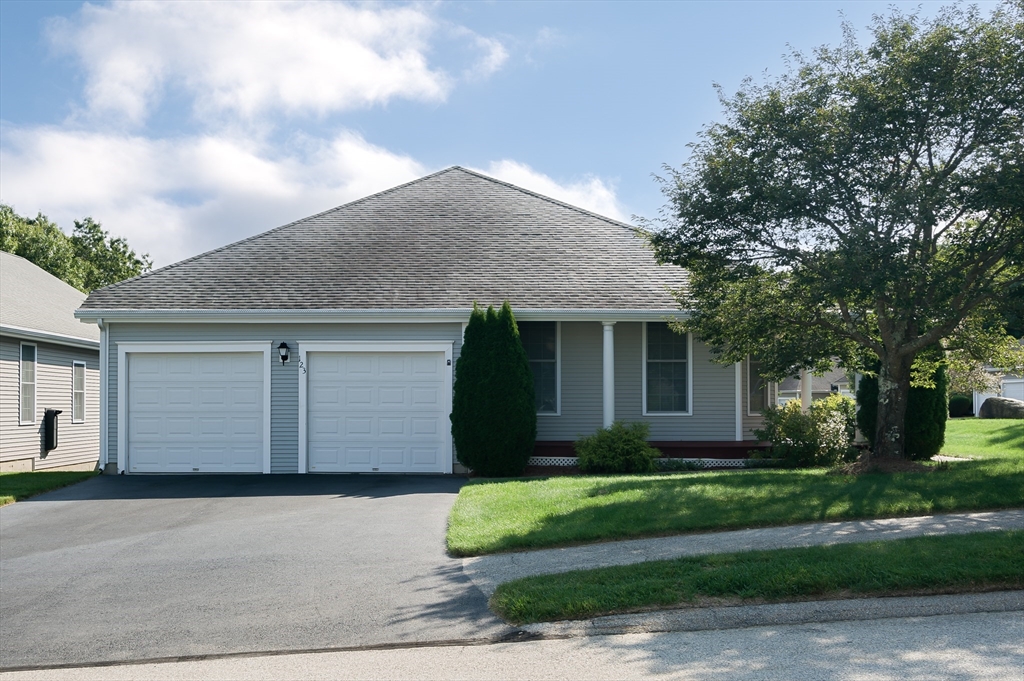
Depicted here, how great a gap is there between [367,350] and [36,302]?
11797mm

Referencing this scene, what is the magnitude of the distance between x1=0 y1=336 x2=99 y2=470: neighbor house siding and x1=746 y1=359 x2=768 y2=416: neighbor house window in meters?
16.1

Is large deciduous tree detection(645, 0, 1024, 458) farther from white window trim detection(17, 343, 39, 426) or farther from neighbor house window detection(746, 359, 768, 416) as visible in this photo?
white window trim detection(17, 343, 39, 426)

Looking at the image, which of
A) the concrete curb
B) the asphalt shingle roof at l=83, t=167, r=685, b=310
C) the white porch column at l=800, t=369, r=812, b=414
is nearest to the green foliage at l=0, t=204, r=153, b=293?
the asphalt shingle roof at l=83, t=167, r=685, b=310

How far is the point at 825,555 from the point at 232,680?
16.0 ft

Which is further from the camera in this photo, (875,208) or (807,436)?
(807,436)

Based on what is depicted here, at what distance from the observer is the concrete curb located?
241 inches

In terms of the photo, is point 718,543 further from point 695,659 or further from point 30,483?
point 30,483

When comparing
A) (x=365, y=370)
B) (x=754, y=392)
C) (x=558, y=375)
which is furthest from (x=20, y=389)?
(x=754, y=392)

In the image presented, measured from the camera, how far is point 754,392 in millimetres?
17578

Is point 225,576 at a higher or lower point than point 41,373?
lower

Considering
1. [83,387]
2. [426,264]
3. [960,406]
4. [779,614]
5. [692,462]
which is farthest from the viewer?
[960,406]

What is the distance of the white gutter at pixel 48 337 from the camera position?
1881 cm

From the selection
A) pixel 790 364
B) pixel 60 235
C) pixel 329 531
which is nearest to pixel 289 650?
pixel 329 531

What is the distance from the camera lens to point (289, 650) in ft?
19.5
